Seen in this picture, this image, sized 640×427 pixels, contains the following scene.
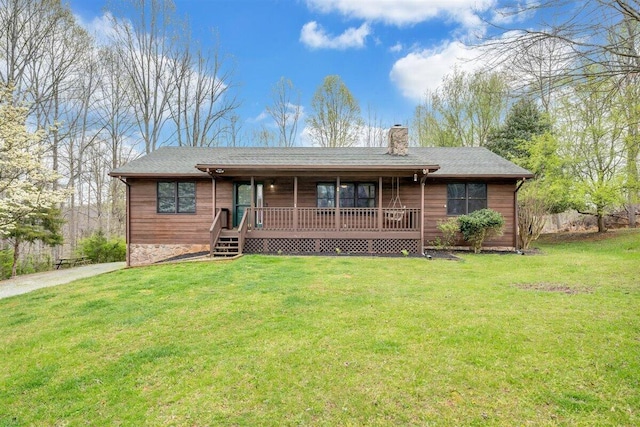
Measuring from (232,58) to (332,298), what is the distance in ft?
66.7

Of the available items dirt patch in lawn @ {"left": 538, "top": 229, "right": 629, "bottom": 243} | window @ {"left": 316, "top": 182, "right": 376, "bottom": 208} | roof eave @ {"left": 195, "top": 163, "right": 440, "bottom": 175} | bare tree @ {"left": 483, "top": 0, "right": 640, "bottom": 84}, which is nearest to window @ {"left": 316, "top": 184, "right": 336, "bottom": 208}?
window @ {"left": 316, "top": 182, "right": 376, "bottom": 208}

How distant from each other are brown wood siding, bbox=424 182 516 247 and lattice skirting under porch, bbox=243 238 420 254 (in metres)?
1.49

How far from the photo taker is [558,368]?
110 inches

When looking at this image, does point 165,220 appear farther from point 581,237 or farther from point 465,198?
point 581,237

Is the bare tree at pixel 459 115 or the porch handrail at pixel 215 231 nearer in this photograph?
the porch handrail at pixel 215 231

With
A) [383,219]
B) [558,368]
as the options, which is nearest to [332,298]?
[558,368]

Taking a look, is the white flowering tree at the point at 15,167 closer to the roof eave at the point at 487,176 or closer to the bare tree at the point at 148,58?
the bare tree at the point at 148,58

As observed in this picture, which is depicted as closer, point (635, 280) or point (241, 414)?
point (241, 414)

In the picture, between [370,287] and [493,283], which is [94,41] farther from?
[493,283]

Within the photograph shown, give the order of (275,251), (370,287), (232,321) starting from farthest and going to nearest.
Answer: (275,251) < (370,287) < (232,321)

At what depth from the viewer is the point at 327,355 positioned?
312 cm

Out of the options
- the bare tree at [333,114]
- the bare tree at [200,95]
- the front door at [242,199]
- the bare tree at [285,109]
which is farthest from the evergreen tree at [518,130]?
the bare tree at [200,95]

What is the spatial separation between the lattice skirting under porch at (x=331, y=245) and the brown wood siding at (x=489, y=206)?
1.49m

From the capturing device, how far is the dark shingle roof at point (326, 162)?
996cm
